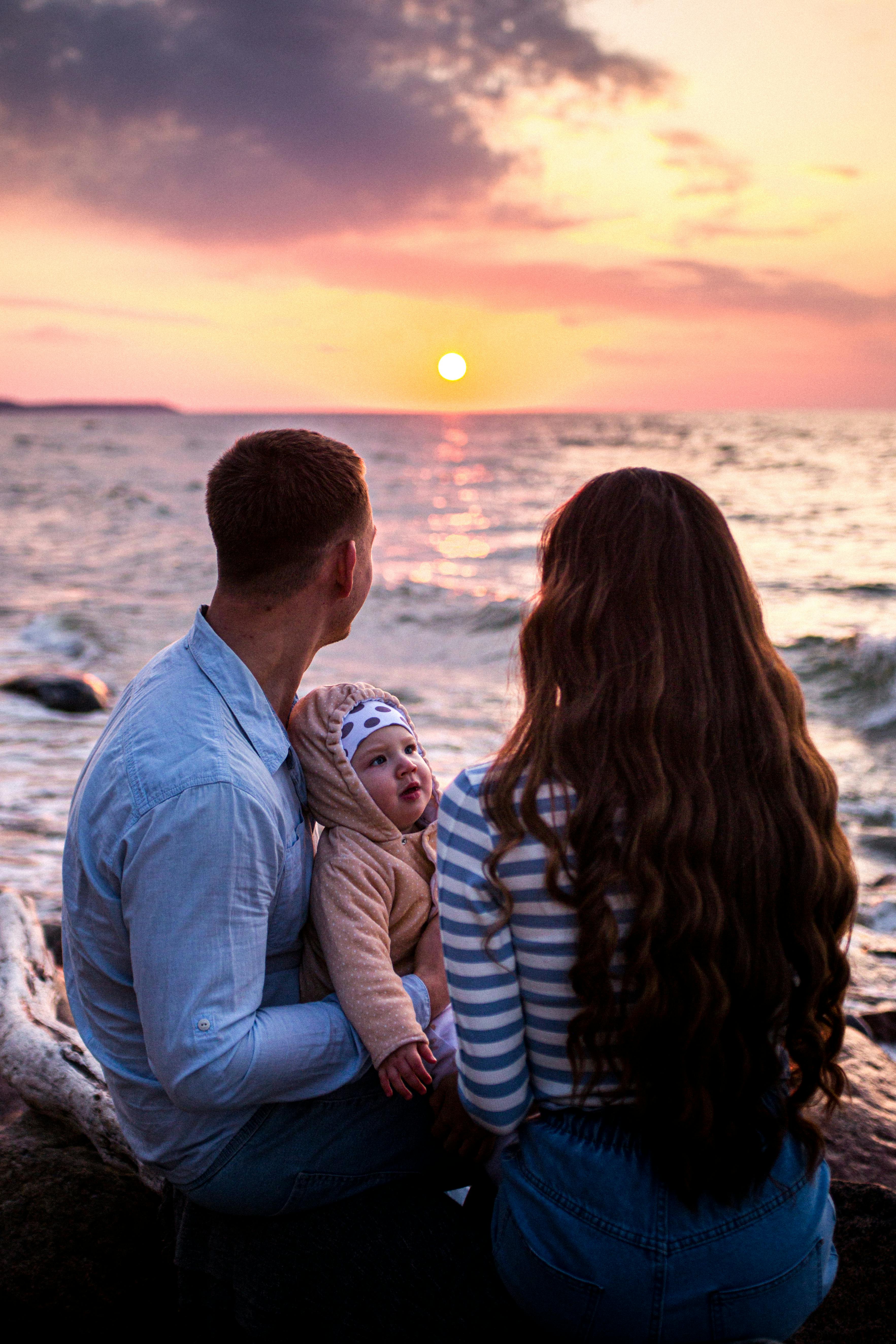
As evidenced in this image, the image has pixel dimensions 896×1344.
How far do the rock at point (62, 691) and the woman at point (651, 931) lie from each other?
9186 millimetres

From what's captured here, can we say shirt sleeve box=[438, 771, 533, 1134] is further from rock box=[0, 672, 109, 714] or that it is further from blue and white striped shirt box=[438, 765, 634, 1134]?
rock box=[0, 672, 109, 714]

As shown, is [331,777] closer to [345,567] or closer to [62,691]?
[345,567]

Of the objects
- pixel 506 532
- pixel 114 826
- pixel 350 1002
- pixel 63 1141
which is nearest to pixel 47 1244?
pixel 63 1141

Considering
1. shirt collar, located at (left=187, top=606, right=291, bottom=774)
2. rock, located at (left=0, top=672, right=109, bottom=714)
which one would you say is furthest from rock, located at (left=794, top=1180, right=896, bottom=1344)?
rock, located at (left=0, top=672, right=109, bottom=714)

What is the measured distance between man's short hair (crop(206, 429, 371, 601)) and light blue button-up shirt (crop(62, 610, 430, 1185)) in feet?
0.60

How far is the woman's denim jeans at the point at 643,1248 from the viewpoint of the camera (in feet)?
5.67

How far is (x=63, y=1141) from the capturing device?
3.02 metres

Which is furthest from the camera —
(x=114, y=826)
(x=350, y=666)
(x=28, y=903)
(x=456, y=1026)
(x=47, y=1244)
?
(x=350, y=666)

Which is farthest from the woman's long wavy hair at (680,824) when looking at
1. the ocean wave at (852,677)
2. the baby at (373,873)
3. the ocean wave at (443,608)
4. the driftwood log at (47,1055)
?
the ocean wave at (443,608)

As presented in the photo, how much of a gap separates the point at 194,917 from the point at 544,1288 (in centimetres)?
94

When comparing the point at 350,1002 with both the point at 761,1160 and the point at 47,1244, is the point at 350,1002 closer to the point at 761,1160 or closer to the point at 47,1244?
the point at 761,1160

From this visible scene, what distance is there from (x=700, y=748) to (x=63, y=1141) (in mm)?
2437

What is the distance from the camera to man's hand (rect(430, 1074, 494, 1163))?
2.17 m

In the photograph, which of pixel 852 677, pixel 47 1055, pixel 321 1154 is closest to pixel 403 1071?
pixel 321 1154
